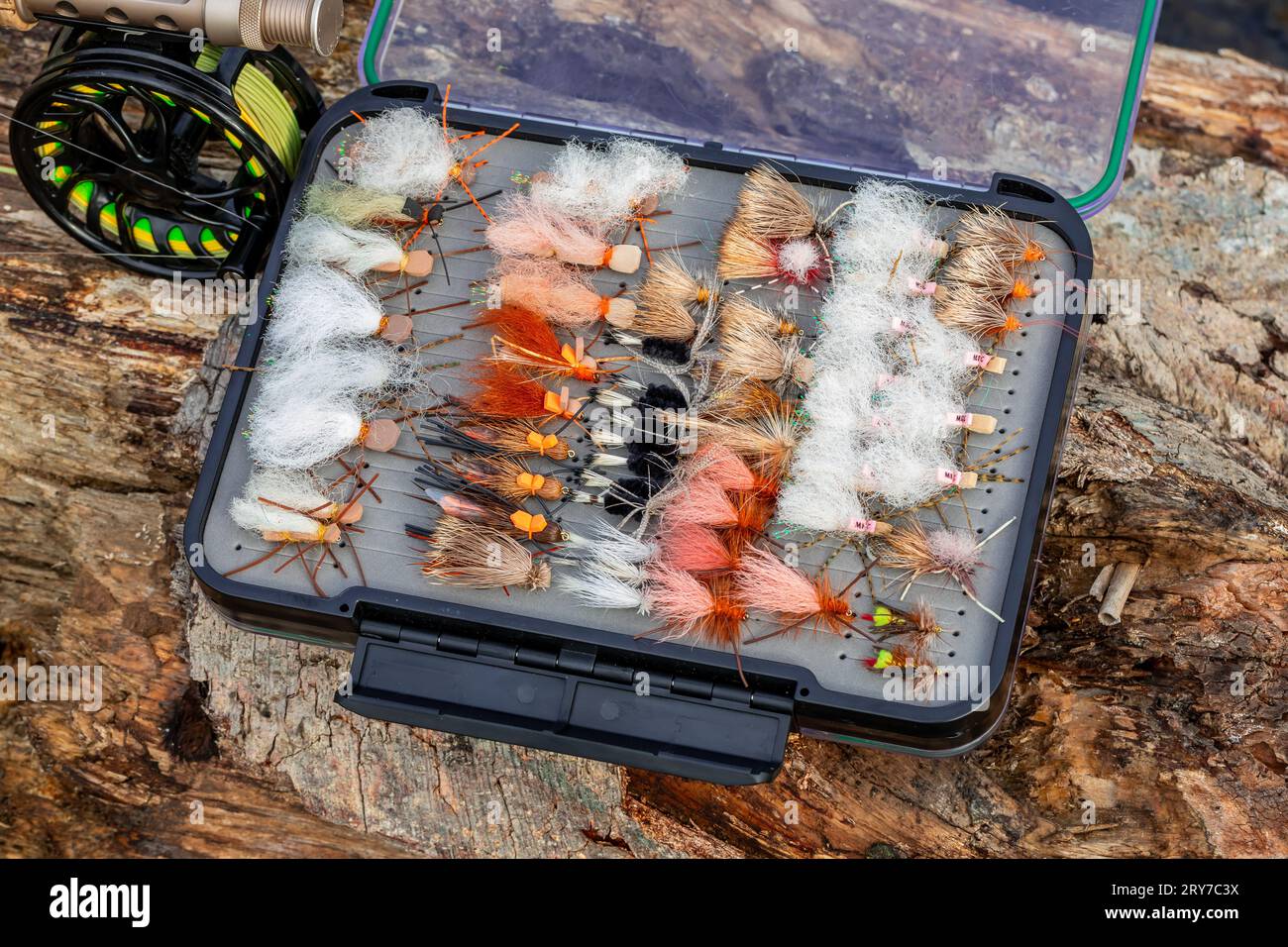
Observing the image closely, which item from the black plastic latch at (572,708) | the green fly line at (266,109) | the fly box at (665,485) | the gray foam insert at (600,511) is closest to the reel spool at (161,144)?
the green fly line at (266,109)

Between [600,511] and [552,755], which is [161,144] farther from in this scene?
[552,755]

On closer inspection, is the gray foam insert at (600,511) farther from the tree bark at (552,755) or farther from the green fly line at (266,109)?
the green fly line at (266,109)

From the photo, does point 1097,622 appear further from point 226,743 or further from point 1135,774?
point 226,743

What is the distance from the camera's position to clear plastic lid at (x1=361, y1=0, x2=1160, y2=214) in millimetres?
3598

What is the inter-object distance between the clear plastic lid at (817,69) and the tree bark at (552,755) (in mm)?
683

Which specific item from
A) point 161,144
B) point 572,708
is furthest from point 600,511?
point 161,144

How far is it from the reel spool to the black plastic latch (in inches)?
48.5

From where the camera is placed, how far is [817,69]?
3721mm

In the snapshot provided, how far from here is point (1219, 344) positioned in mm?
3652

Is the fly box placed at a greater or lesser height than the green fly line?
lesser

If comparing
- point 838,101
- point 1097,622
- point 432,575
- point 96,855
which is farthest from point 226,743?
point 838,101

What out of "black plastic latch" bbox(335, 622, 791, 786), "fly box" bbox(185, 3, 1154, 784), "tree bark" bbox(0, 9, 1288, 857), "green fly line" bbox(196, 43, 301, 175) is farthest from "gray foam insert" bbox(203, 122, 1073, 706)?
"green fly line" bbox(196, 43, 301, 175)

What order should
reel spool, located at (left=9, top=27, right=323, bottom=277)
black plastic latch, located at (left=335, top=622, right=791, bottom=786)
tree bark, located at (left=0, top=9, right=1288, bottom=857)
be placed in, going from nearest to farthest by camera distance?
black plastic latch, located at (left=335, top=622, right=791, bottom=786) → tree bark, located at (left=0, top=9, right=1288, bottom=857) → reel spool, located at (left=9, top=27, right=323, bottom=277)

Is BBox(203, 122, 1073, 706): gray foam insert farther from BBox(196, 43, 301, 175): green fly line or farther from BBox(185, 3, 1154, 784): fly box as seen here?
BBox(196, 43, 301, 175): green fly line
